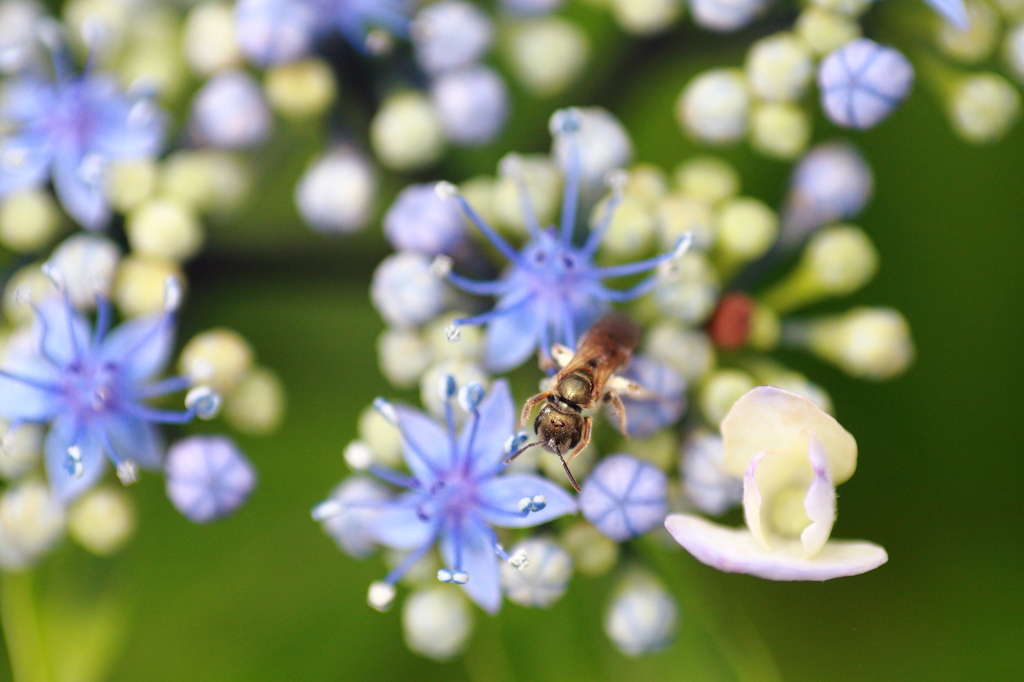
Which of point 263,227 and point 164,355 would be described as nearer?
point 164,355

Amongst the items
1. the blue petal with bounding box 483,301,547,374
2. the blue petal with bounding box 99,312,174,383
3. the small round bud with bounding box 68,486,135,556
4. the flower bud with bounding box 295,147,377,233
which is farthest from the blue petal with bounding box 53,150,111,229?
the blue petal with bounding box 483,301,547,374

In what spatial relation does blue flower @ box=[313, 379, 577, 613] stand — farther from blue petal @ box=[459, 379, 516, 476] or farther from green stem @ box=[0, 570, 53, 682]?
green stem @ box=[0, 570, 53, 682]

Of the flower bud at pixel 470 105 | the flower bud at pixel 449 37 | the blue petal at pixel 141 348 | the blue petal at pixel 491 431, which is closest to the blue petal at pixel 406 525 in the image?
the blue petal at pixel 491 431

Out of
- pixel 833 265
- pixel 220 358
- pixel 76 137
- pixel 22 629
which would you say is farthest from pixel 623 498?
pixel 76 137

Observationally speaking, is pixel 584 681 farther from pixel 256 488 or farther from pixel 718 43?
pixel 718 43

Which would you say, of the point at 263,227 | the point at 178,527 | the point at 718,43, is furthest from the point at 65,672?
the point at 718,43

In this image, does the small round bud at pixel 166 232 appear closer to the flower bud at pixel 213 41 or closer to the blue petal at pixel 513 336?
the flower bud at pixel 213 41

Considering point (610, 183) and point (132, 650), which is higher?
point (610, 183)
